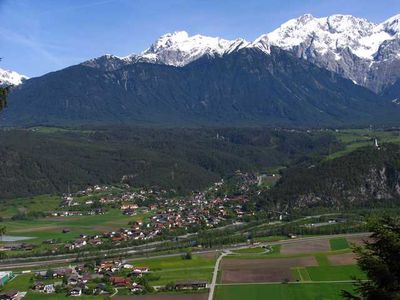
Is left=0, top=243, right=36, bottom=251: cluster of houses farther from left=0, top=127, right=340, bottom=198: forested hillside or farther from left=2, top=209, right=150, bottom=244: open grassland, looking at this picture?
left=0, top=127, right=340, bottom=198: forested hillside

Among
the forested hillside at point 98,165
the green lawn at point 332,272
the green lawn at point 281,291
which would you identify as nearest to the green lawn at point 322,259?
the green lawn at point 332,272

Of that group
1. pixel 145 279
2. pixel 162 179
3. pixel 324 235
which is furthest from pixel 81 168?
pixel 145 279

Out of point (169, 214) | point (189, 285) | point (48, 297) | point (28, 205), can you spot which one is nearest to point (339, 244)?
point (189, 285)

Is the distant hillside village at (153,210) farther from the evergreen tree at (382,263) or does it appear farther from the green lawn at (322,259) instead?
the evergreen tree at (382,263)

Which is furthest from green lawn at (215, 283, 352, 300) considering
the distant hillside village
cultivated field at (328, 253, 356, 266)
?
the distant hillside village

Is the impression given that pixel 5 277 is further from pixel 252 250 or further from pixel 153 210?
pixel 153 210
